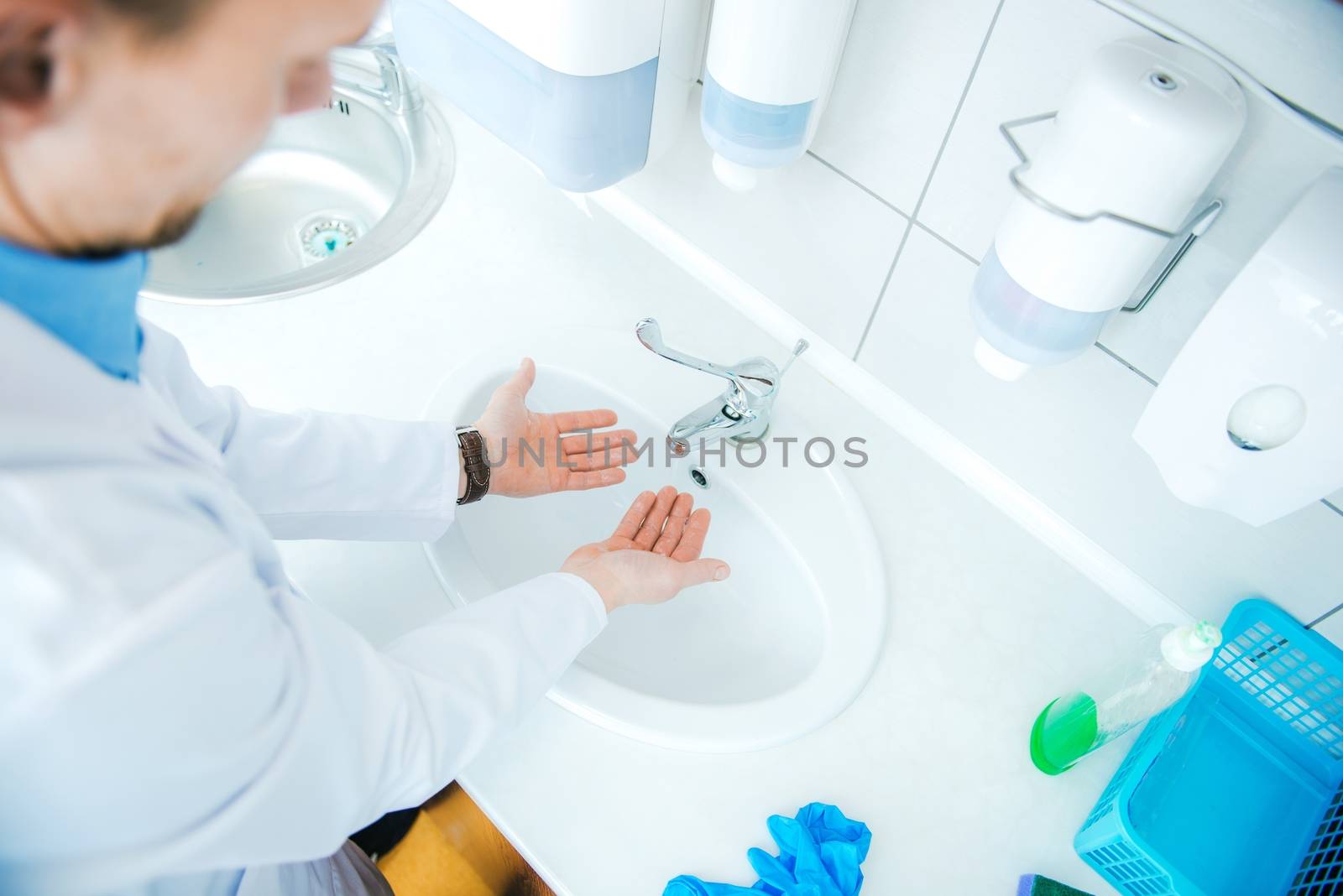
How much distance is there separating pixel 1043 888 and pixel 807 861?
21 cm

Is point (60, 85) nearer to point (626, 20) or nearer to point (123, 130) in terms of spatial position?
point (123, 130)

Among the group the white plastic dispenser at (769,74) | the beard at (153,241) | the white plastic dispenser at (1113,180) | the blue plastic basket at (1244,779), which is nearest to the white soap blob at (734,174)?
the white plastic dispenser at (769,74)

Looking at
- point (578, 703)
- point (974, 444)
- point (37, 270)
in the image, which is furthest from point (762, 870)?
point (37, 270)

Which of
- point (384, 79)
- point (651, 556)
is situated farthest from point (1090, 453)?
point (384, 79)

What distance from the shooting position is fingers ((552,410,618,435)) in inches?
37.3

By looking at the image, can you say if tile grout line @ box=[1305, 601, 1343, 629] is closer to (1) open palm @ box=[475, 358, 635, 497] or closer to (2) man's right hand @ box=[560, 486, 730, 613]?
(2) man's right hand @ box=[560, 486, 730, 613]

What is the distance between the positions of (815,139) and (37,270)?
660mm

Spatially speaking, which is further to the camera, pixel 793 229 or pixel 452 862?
pixel 452 862

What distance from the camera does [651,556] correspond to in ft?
2.77

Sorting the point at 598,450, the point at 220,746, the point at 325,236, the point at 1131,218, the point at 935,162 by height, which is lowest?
the point at 325,236

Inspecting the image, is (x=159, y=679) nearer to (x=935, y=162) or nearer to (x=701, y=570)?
(x=701, y=570)

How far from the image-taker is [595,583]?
799 mm

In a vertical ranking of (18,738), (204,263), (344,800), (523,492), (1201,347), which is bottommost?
(204,263)

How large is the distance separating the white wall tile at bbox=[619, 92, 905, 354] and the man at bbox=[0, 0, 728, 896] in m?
0.56
